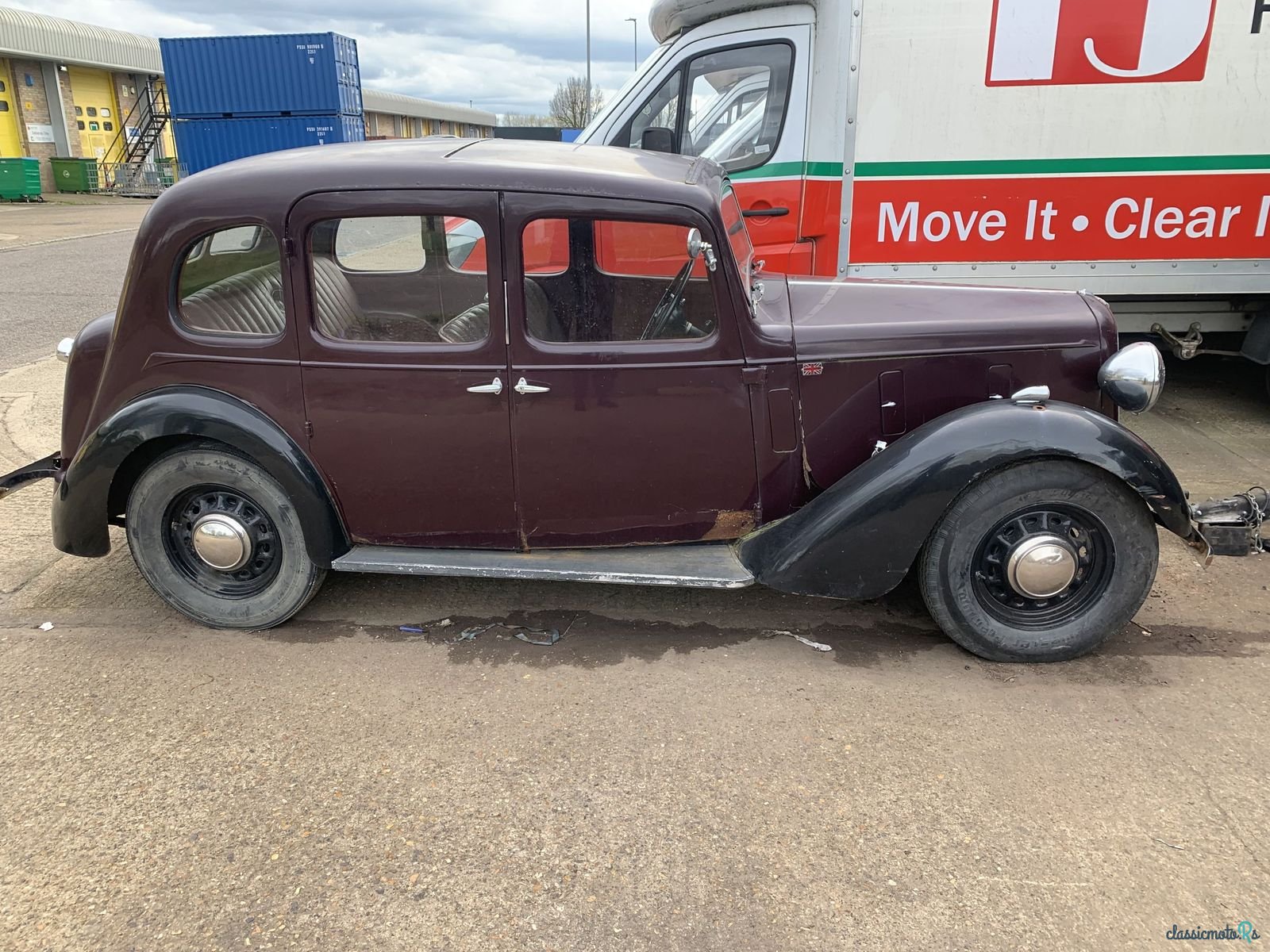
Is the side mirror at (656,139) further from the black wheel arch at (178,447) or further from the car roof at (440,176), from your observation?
the black wheel arch at (178,447)

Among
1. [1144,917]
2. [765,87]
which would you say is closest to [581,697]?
[1144,917]

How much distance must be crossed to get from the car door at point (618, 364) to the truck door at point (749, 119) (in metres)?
2.28

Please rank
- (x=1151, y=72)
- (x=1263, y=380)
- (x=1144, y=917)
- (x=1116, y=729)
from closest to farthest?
(x=1144, y=917) → (x=1116, y=729) → (x=1151, y=72) → (x=1263, y=380)

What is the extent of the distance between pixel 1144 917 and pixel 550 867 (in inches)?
59.7

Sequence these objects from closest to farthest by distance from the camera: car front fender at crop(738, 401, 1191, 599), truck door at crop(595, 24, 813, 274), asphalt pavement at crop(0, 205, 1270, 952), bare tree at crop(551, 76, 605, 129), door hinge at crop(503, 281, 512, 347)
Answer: asphalt pavement at crop(0, 205, 1270, 952)
car front fender at crop(738, 401, 1191, 599)
door hinge at crop(503, 281, 512, 347)
truck door at crop(595, 24, 813, 274)
bare tree at crop(551, 76, 605, 129)

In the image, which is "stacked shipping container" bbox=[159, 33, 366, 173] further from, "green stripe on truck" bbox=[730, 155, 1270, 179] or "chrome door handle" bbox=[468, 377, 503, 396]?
"chrome door handle" bbox=[468, 377, 503, 396]

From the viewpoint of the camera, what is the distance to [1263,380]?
6.38 m

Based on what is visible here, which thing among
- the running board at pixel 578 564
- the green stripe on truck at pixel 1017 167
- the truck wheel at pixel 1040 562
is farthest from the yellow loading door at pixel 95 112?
the truck wheel at pixel 1040 562

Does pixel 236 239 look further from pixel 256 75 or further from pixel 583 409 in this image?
pixel 256 75

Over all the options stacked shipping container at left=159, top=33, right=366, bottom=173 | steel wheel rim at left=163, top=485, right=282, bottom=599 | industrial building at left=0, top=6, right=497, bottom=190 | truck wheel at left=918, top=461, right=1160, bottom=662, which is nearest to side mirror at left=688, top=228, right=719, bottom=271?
truck wheel at left=918, top=461, right=1160, bottom=662

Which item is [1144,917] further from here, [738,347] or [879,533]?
[738,347]

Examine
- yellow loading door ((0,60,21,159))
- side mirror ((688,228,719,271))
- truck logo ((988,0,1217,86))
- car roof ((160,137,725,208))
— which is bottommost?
side mirror ((688,228,719,271))

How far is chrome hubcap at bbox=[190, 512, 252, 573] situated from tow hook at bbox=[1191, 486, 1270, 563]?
352 cm

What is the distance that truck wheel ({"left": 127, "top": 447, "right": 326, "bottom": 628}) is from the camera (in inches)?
135
